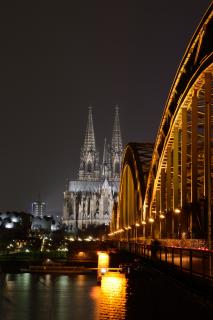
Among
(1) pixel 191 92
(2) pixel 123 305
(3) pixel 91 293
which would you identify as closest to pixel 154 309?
(2) pixel 123 305

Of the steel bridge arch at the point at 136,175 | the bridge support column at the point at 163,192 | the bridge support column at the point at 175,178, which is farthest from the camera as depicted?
the steel bridge arch at the point at 136,175

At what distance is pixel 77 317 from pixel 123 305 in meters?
2.82

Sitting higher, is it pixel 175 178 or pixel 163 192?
pixel 163 192

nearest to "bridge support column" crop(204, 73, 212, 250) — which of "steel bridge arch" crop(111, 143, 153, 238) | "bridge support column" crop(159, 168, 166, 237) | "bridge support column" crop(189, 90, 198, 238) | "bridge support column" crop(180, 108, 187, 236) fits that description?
"bridge support column" crop(189, 90, 198, 238)

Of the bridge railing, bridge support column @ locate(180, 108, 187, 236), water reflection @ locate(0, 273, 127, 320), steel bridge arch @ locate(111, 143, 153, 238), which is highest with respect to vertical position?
steel bridge arch @ locate(111, 143, 153, 238)

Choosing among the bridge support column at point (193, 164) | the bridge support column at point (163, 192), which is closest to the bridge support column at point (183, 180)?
the bridge support column at point (193, 164)

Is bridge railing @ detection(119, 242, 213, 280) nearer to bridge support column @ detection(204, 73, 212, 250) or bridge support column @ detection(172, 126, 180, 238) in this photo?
bridge support column @ detection(204, 73, 212, 250)

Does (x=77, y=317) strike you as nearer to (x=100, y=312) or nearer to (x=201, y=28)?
(x=100, y=312)

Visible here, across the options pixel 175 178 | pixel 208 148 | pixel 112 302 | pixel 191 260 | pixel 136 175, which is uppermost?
pixel 136 175

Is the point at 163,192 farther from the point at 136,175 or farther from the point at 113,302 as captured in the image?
the point at 136,175

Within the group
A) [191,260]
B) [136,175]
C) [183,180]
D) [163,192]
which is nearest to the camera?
[191,260]

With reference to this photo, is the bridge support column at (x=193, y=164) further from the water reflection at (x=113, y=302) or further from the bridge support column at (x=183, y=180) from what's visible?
the water reflection at (x=113, y=302)

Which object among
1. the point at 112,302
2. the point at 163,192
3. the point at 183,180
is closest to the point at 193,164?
the point at 183,180

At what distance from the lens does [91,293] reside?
53875 millimetres
